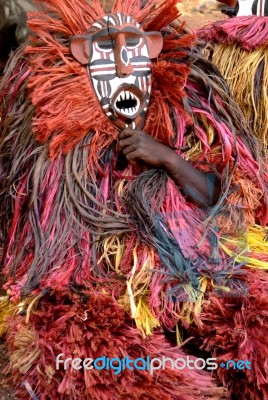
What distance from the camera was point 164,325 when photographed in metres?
1.25

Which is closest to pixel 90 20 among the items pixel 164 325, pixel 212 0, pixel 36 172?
pixel 36 172

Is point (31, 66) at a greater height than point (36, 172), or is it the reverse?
point (31, 66)

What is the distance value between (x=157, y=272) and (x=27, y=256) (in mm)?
272

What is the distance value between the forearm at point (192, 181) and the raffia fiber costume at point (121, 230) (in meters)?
0.02

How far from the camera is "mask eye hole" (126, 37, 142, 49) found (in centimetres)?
139

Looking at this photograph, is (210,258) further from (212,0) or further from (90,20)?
(212,0)

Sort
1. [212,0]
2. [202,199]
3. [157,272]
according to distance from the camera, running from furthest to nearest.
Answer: [212,0] < [202,199] < [157,272]

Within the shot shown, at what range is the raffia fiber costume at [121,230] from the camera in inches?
46.4

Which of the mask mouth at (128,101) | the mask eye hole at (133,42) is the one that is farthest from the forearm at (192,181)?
the mask eye hole at (133,42)

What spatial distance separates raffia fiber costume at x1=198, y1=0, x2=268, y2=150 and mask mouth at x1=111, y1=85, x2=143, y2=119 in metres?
0.29

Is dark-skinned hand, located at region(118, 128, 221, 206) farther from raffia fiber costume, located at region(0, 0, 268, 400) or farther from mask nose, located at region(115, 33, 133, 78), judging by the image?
mask nose, located at region(115, 33, 133, 78)

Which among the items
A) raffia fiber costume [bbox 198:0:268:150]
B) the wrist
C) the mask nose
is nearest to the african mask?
the mask nose

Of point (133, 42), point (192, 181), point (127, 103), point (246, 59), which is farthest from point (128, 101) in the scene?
point (246, 59)

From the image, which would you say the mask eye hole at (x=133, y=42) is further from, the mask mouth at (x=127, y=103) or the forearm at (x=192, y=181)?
the forearm at (x=192, y=181)
